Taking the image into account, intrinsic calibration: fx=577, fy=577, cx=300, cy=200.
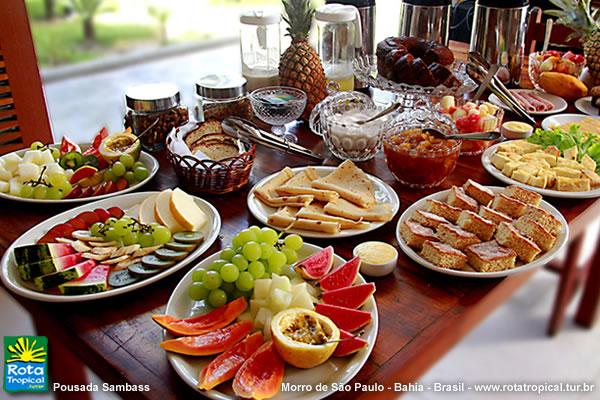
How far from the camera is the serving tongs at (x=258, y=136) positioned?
153 cm

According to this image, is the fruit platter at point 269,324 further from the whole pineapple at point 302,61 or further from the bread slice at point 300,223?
the whole pineapple at point 302,61

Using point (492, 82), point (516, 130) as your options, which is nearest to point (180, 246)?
point (516, 130)

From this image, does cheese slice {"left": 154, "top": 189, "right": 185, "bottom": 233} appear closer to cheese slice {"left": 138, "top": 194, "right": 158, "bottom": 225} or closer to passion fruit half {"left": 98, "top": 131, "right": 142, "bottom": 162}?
cheese slice {"left": 138, "top": 194, "right": 158, "bottom": 225}

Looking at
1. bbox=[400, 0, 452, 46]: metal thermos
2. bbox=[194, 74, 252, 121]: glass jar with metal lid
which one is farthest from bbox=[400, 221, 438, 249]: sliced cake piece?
bbox=[400, 0, 452, 46]: metal thermos

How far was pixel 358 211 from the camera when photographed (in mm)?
1256

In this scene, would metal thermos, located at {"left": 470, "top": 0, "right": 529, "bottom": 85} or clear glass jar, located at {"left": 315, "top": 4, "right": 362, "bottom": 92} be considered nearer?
clear glass jar, located at {"left": 315, "top": 4, "right": 362, "bottom": 92}

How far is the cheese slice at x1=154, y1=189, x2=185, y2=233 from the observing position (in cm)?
117

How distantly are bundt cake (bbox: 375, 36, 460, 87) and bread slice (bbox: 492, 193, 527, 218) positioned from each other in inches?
18.4

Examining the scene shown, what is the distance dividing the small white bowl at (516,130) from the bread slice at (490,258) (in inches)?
26.3

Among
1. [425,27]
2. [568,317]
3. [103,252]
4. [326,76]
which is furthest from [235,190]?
[568,317]

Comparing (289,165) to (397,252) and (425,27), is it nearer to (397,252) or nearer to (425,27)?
(397,252)

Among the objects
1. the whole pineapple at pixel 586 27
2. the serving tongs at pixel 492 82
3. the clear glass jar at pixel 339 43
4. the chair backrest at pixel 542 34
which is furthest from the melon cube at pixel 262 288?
the chair backrest at pixel 542 34

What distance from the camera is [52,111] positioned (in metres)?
4.62

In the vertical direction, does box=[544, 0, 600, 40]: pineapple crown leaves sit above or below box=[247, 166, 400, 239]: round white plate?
above
